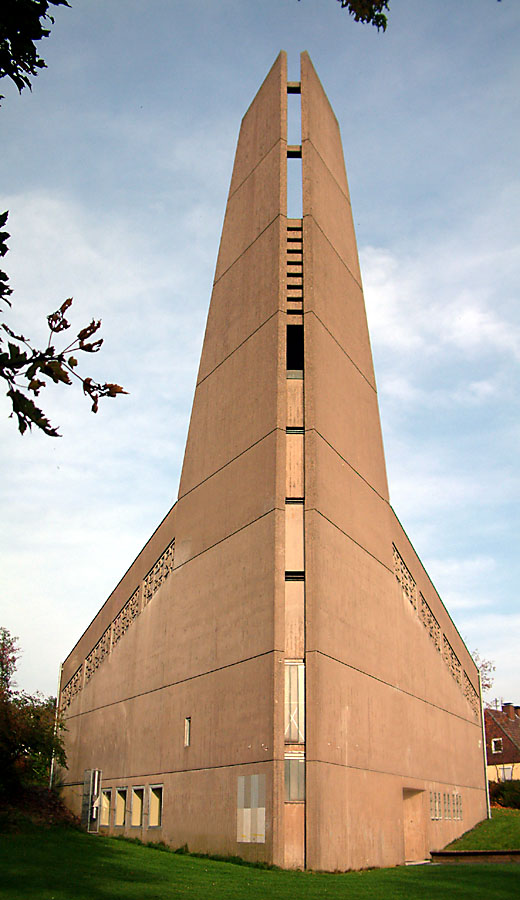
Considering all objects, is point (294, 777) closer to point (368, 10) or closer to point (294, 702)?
point (294, 702)

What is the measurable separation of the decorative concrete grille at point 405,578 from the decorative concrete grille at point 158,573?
22.6 feet

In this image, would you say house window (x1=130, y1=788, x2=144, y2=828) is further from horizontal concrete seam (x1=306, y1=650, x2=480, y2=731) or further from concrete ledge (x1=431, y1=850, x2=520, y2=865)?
concrete ledge (x1=431, y1=850, x2=520, y2=865)

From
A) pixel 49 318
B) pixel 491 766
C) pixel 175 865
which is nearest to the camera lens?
pixel 49 318

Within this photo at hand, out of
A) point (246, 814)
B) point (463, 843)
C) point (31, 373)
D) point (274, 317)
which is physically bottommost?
point (463, 843)

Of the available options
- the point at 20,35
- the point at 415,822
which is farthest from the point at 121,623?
the point at 20,35

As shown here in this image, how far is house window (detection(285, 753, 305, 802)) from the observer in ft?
54.8

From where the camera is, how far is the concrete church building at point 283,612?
695 inches

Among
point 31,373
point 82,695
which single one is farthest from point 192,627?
point 31,373

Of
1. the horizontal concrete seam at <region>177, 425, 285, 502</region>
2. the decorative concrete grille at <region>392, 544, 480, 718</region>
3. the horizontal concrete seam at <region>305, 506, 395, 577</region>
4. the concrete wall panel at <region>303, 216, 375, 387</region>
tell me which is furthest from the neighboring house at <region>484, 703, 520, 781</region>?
the horizontal concrete seam at <region>177, 425, 285, 502</region>

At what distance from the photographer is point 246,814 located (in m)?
17.2

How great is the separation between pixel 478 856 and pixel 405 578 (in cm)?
788

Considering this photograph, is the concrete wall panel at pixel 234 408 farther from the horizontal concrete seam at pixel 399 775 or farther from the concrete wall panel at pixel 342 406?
the horizontal concrete seam at pixel 399 775

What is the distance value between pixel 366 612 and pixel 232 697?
4332 mm

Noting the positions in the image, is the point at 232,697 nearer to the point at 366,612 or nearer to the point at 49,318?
the point at 366,612
